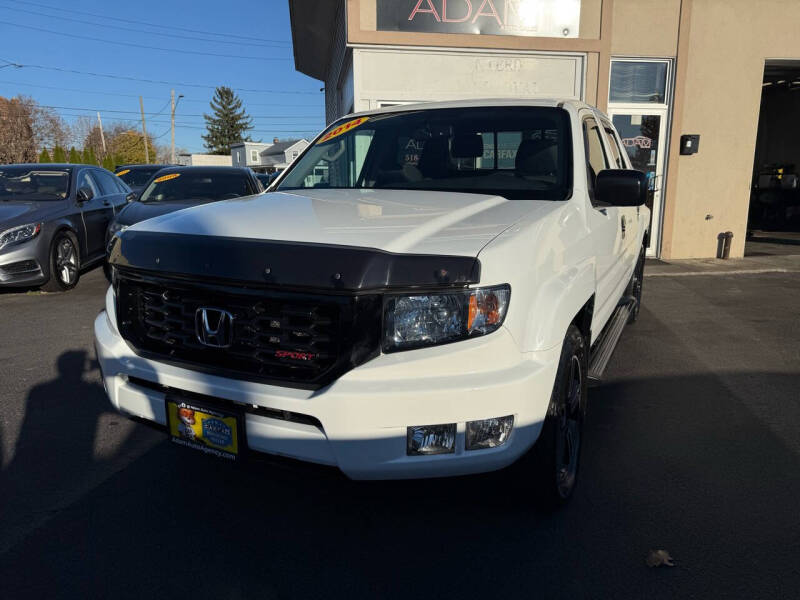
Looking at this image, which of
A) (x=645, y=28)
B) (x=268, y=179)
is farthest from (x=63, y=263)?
(x=645, y=28)

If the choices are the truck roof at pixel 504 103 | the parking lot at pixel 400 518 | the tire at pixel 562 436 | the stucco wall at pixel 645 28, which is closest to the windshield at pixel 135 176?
the stucco wall at pixel 645 28

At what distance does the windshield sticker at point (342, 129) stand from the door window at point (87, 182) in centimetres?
573

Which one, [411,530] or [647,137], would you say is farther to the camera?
[647,137]

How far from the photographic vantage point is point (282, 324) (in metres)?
2.15

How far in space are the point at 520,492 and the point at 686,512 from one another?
0.80 metres

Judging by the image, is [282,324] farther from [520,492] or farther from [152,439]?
[152,439]

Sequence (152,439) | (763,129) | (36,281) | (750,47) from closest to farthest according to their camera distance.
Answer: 1. (152,439)
2. (36,281)
3. (750,47)
4. (763,129)

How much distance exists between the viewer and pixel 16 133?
4181 centimetres

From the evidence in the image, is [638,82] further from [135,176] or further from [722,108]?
[135,176]

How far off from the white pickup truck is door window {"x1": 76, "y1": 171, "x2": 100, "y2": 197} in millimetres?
6679

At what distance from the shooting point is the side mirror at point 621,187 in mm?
3082

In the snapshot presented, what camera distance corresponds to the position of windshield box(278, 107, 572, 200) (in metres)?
3.28

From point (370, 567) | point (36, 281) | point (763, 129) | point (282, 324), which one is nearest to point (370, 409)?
point (282, 324)

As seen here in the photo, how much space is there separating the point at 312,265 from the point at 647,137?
9.82 m
